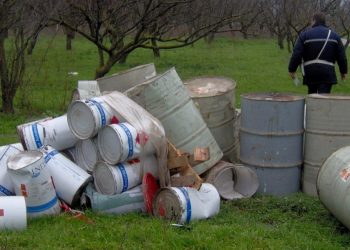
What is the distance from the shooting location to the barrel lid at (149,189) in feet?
15.0

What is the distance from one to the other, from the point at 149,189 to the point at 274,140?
1.39 metres

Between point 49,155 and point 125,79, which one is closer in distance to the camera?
point 49,155

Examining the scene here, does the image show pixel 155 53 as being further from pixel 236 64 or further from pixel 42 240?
pixel 42 240

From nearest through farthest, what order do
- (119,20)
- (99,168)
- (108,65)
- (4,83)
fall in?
1. (99,168)
2. (108,65)
3. (4,83)
4. (119,20)

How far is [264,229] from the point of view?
14.3 feet

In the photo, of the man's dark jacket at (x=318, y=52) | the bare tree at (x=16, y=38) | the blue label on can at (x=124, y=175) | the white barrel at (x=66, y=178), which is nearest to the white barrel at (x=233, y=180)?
the blue label on can at (x=124, y=175)

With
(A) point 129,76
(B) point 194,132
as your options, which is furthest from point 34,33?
(B) point 194,132

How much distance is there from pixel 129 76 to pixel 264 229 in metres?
2.18

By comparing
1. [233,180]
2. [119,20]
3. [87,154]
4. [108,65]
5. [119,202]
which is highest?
[119,20]

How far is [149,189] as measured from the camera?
4.64 m

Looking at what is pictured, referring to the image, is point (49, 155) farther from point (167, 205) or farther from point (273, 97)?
point (273, 97)

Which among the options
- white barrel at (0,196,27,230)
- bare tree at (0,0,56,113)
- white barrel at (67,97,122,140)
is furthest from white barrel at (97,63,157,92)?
bare tree at (0,0,56,113)

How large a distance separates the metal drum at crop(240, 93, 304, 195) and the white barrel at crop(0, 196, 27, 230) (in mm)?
2266

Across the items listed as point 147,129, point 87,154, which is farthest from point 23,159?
point 147,129
